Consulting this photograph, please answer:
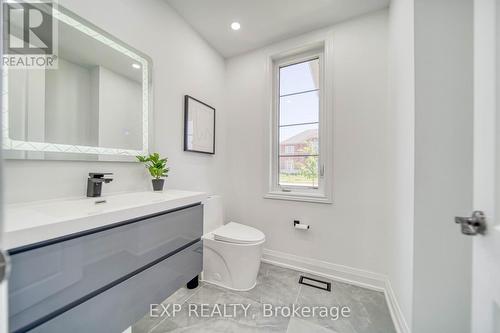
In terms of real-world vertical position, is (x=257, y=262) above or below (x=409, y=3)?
below

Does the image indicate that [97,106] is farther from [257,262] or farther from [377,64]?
[377,64]

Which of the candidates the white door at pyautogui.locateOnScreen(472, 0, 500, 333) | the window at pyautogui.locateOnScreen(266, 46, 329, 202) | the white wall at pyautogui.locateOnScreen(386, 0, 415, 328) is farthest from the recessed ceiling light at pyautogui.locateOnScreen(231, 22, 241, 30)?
the white door at pyautogui.locateOnScreen(472, 0, 500, 333)

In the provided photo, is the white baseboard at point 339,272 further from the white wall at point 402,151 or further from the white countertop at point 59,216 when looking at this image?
the white countertop at point 59,216

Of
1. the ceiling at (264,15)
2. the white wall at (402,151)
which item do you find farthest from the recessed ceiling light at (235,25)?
the white wall at (402,151)

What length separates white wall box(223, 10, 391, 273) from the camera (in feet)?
5.76

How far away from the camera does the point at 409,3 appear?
3.89 ft

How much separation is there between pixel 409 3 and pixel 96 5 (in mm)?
1888

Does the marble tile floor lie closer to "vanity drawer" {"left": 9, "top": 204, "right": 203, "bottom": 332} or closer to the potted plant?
"vanity drawer" {"left": 9, "top": 204, "right": 203, "bottom": 332}

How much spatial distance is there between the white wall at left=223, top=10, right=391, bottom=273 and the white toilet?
55cm

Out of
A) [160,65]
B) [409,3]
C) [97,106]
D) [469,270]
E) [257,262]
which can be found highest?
[409,3]

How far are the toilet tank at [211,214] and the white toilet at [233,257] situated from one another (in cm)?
10

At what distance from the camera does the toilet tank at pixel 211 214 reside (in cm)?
188

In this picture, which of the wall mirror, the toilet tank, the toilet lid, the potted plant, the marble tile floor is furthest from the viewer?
the toilet tank

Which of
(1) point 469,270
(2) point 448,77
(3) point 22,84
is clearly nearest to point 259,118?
(2) point 448,77
